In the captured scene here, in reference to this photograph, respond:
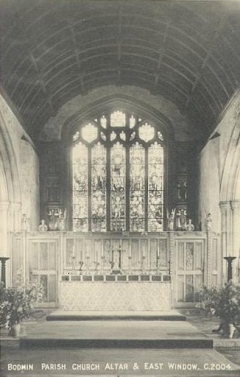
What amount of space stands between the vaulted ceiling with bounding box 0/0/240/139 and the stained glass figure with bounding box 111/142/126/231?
2.13m

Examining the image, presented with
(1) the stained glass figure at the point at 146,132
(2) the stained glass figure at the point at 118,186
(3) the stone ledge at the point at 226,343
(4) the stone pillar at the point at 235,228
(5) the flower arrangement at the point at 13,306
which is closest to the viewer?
(3) the stone ledge at the point at 226,343

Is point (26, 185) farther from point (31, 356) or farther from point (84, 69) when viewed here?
point (31, 356)

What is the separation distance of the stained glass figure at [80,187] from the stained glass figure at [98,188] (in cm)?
22

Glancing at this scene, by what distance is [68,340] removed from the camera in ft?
36.1

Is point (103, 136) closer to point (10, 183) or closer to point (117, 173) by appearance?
point (117, 173)

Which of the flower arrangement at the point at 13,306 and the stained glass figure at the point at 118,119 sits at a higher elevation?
the stained glass figure at the point at 118,119

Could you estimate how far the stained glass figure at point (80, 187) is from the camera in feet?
67.7

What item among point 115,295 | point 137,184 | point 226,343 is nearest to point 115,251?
point 115,295

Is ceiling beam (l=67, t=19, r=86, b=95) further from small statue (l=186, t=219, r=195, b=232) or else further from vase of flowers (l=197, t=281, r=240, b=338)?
vase of flowers (l=197, t=281, r=240, b=338)

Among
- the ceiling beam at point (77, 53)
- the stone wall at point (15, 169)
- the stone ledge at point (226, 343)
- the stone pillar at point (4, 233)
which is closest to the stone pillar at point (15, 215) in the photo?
the stone wall at point (15, 169)

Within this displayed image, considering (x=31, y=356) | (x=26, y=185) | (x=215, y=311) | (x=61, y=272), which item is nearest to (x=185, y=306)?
(x=61, y=272)

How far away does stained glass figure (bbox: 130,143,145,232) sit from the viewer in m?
20.7

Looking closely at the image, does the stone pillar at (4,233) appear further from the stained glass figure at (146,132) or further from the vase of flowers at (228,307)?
the vase of flowers at (228,307)

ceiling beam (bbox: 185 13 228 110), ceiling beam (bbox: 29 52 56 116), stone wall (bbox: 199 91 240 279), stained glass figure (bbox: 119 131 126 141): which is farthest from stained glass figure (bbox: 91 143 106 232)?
stone wall (bbox: 199 91 240 279)
